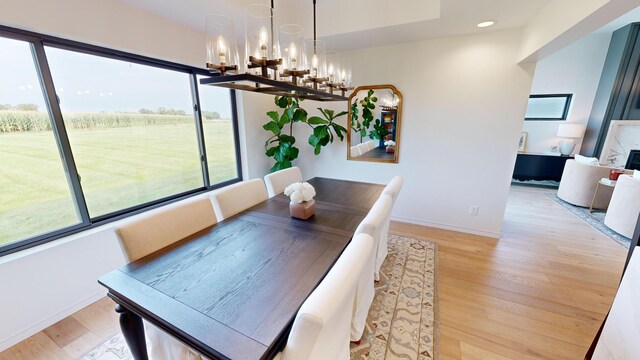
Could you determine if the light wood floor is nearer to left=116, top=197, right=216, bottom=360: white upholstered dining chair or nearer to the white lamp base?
left=116, top=197, right=216, bottom=360: white upholstered dining chair

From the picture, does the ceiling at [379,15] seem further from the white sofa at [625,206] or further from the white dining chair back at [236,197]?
the white sofa at [625,206]

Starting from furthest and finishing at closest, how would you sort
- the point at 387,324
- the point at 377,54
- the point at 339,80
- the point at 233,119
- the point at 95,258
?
the point at 233,119 < the point at 377,54 < the point at 339,80 < the point at 95,258 < the point at 387,324

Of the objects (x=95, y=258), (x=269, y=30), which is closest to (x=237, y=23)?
(x=269, y=30)

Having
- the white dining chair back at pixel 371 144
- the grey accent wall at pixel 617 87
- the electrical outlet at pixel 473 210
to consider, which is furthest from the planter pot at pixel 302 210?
the grey accent wall at pixel 617 87

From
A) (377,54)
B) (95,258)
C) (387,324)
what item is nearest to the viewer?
(387,324)

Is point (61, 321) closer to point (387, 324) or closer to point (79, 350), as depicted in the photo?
point (79, 350)

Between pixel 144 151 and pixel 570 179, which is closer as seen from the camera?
pixel 144 151

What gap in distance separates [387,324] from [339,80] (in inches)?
79.8

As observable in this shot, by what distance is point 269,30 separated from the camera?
1.25 m

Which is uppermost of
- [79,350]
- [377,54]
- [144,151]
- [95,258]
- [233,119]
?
[377,54]

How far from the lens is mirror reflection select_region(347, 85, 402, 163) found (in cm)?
320

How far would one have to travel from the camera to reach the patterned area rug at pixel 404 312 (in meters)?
1.53

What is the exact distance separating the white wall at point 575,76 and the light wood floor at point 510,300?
3.15m

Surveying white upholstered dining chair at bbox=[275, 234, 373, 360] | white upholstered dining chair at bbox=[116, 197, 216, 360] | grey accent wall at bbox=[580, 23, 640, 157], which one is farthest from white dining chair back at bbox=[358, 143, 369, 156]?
grey accent wall at bbox=[580, 23, 640, 157]
